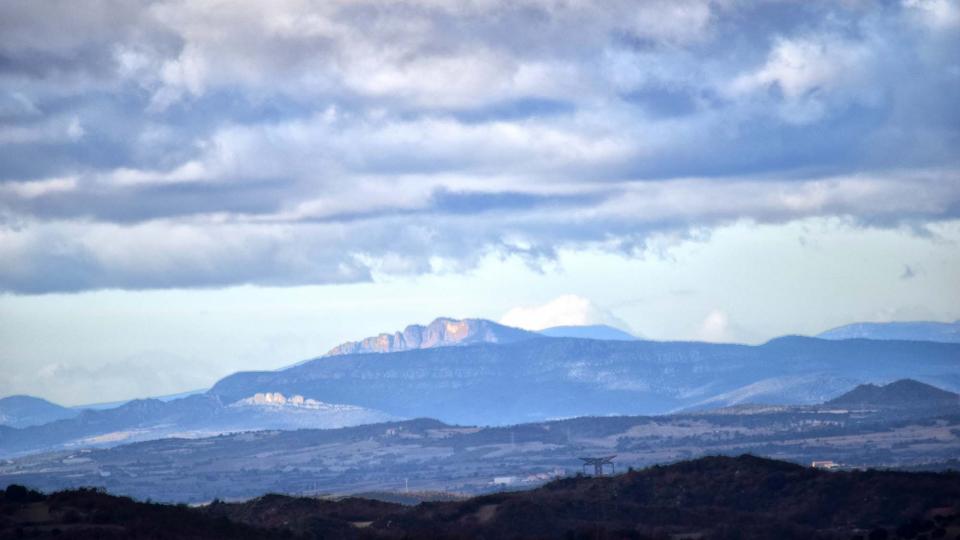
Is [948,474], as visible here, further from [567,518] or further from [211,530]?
[211,530]

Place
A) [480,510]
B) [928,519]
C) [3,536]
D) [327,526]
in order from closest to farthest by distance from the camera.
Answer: [3,536]
[928,519]
[327,526]
[480,510]

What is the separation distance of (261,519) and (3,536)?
42.0m

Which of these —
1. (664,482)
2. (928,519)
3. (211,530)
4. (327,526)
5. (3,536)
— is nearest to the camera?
(3,536)

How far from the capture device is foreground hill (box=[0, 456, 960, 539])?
108 m

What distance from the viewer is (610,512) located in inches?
5507

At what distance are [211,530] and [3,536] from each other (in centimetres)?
1550

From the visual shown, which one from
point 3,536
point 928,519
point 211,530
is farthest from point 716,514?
point 3,536

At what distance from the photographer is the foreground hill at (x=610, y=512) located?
10838cm

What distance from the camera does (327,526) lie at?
129 m

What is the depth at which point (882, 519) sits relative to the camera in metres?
131

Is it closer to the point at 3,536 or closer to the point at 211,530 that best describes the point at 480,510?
the point at 211,530

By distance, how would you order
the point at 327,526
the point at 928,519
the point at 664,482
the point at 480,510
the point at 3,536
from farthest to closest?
the point at 664,482
the point at 480,510
the point at 327,526
the point at 928,519
the point at 3,536

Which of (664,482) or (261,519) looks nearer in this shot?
(261,519)

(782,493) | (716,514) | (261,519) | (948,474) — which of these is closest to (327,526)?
(261,519)
